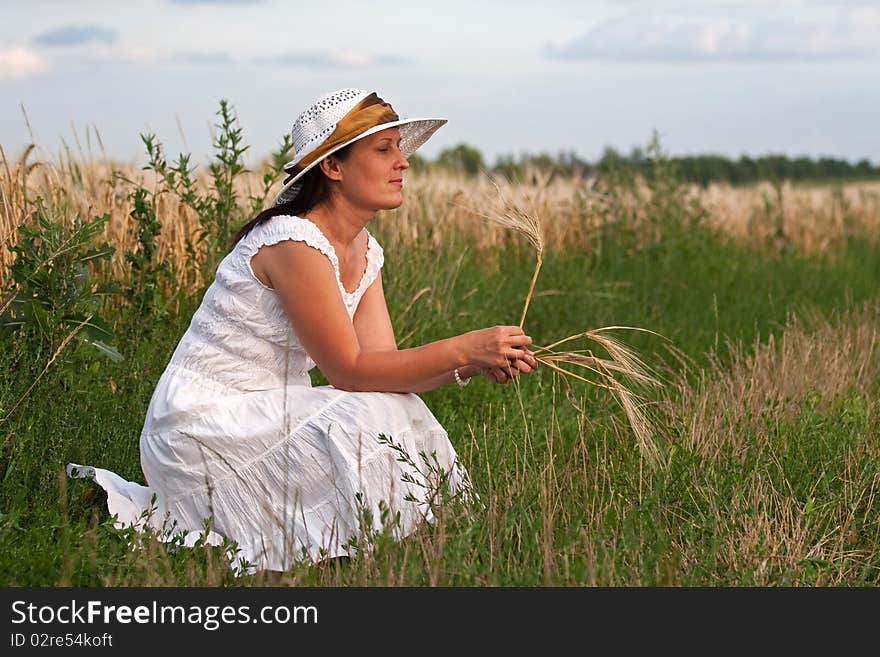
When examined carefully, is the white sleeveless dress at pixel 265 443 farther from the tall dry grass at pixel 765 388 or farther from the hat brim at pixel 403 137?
the tall dry grass at pixel 765 388

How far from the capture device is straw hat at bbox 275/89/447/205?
3562mm

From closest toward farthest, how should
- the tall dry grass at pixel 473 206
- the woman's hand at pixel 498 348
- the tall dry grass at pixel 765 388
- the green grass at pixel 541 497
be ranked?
the green grass at pixel 541 497 → the woman's hand at pixel 498 348 → the tall dry grass at pixel 765 388 → the tall dry grass at pixel 473 206

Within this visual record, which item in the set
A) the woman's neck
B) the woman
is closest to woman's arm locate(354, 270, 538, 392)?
the woman

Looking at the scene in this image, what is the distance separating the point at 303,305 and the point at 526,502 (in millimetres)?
921

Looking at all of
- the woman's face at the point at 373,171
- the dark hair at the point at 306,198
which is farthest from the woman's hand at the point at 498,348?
the dark hair at the point at 306,198

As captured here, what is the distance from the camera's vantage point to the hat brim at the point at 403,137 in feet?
11.6

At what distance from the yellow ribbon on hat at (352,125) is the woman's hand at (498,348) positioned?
0.75m

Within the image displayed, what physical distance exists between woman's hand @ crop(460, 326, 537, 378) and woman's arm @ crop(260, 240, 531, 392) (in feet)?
0.09

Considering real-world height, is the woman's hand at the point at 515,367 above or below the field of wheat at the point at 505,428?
above

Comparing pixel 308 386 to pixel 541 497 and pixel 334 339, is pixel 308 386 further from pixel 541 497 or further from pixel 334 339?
pixel 541 497

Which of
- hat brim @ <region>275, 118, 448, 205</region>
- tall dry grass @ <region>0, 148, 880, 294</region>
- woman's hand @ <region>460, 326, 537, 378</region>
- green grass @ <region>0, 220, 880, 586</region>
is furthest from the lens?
tall dry grass @ <region>0, 148, 880, 294</region>

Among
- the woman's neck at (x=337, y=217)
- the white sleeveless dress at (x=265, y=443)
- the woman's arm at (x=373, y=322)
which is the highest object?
the woman's neck at (x=337, y=217)

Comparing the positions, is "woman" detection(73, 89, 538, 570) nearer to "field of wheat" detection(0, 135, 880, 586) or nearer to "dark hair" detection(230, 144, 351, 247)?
"dark hair" detection(230, 144, 351, 247)

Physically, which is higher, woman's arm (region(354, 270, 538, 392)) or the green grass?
woman's arm (region(354, 270, 538, 392))
